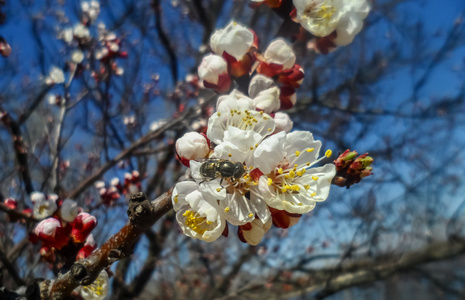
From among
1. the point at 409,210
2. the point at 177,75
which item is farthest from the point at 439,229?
the point at 177,75

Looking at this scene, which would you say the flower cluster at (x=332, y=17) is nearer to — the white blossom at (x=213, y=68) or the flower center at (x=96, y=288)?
the white blossom at (x=213, y=68)

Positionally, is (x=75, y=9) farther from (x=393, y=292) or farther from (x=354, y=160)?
(x=393, y=292)

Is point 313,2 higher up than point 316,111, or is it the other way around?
point 313,2

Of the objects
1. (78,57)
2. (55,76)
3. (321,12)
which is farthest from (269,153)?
(55,76)

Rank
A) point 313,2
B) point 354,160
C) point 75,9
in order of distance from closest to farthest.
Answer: point 354,160, point 313,2, point 75,9

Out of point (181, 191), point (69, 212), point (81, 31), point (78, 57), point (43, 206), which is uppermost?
point (181, 191)

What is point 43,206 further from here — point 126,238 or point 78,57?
point 78,57
